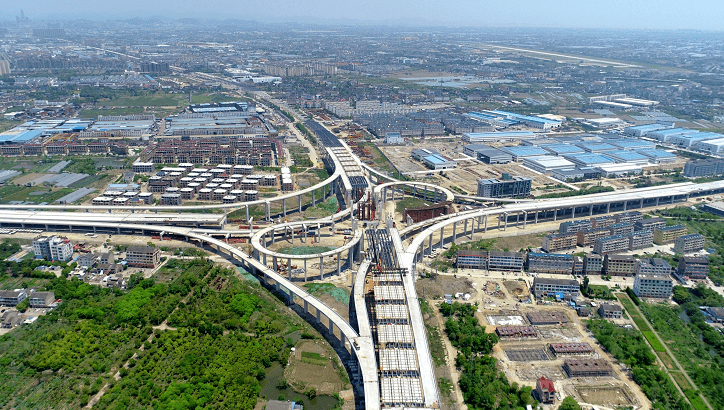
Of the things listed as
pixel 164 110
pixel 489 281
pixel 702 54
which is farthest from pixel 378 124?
pixel 702 54

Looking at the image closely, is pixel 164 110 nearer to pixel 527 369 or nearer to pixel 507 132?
pixel 507 132

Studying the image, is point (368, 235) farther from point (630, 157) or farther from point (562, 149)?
point (630, 157)

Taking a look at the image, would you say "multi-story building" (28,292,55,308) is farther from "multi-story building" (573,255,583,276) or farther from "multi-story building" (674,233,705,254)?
"multi-story building" (674,233,705,254)

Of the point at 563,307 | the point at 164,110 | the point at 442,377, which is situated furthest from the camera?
the point at 164,110

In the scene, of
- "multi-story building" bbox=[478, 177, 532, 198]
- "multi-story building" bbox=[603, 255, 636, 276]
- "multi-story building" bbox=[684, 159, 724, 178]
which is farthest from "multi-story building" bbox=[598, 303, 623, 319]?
"multi-story building" bbox=[684, 159, 724, 178]

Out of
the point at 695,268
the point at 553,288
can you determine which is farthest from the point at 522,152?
the point at 553,288

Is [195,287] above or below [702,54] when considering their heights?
below
